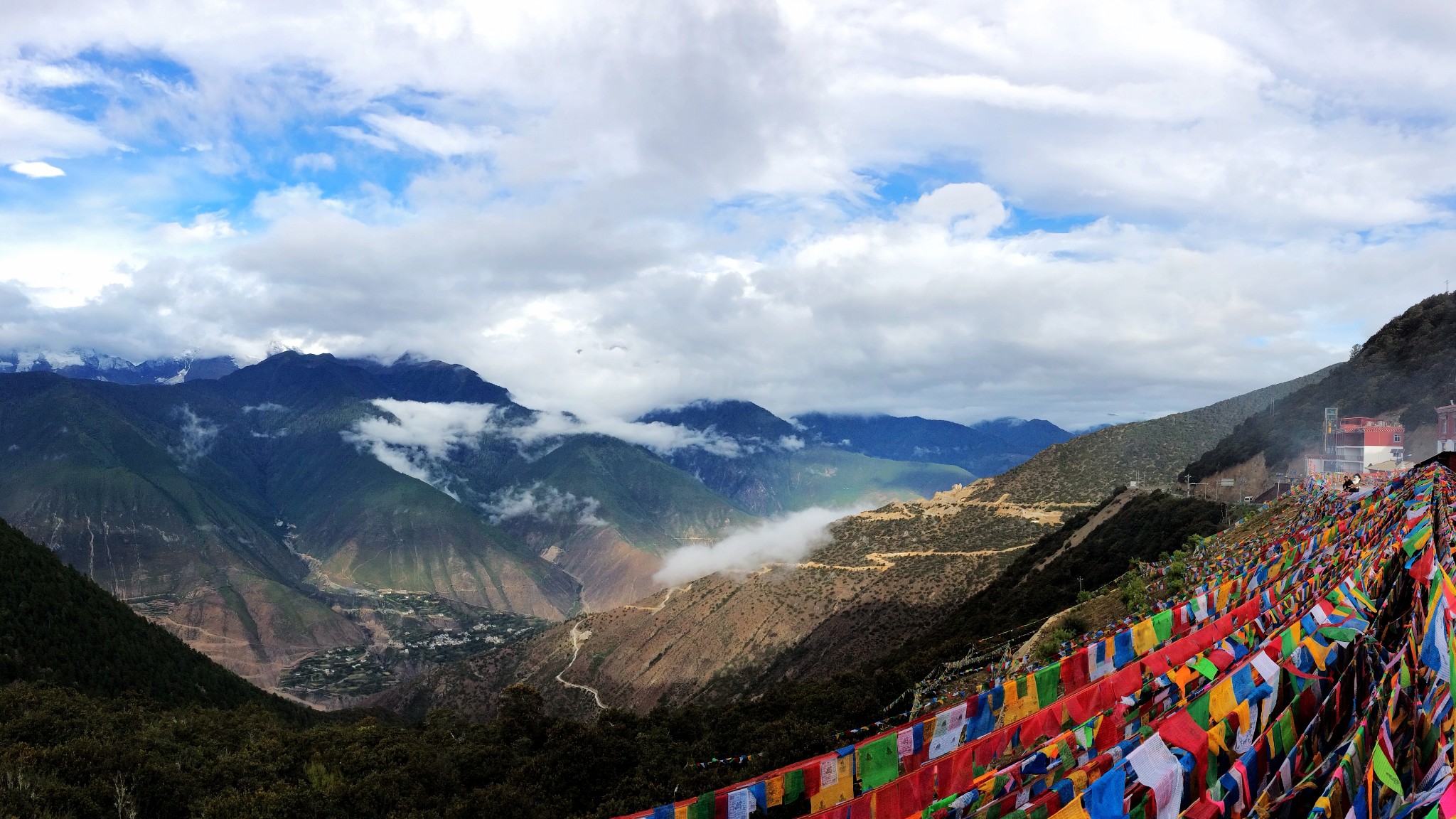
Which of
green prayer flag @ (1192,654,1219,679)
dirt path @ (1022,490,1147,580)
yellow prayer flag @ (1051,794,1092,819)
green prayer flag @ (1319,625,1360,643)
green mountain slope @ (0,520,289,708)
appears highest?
green prayer flag @ (1319,625,1360,643)

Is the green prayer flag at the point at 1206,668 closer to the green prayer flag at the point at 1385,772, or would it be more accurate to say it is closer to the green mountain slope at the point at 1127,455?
the green prayer flag at the point at 1385,772

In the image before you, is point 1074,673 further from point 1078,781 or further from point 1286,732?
point 1078,781

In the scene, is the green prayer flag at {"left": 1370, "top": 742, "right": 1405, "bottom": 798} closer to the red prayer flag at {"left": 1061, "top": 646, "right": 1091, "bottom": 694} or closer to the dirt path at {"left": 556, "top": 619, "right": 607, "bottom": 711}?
the red prayer flag at {"left": 1061, "top": 646, "right": 1091, "bottom": 694}

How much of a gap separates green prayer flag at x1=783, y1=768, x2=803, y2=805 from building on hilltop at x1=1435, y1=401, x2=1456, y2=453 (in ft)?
183

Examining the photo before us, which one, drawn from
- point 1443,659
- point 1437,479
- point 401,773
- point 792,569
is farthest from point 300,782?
point 792,569

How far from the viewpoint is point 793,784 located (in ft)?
40.3

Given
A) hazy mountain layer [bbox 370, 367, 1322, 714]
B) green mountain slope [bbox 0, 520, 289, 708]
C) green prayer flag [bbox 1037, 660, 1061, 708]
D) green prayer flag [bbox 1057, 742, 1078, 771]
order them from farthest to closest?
hazy mountain layer [bbox 370, 367, 1322, 714] → green mountain slope [bbox 0, 520, 289, 708] → green prayer flag [bbox 1037, 660, 1061, 708] → green prayer flag [bbox 1057, 742, 1078, 771]

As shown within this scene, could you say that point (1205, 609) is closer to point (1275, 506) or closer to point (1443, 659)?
point (1443, 659)

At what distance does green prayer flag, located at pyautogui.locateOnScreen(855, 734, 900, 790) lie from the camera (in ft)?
42.0

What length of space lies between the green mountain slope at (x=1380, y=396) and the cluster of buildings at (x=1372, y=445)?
130cm

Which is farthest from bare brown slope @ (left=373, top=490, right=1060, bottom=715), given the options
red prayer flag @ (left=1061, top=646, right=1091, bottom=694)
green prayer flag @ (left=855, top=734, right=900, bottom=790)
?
green prayer flag @ (left=855, top=734, right=900, bottom=790)

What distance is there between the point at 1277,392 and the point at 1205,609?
95.0 meters

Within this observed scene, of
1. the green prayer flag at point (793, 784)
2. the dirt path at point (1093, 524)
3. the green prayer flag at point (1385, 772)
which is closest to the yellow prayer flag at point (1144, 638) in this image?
the green prayer flag at point (793, 784)

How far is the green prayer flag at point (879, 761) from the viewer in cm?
1279
